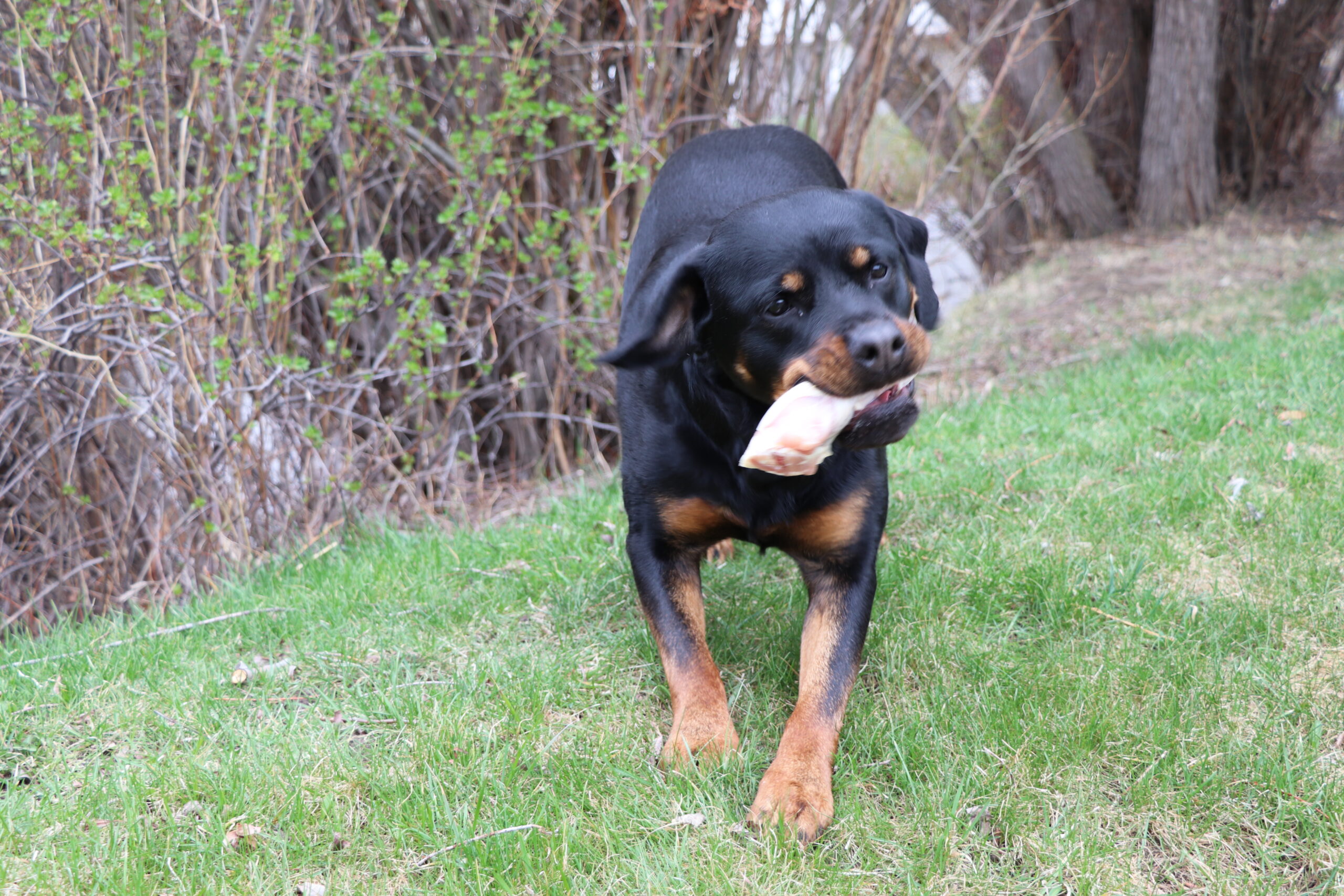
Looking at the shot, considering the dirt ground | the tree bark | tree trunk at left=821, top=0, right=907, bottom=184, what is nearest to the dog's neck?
the dirt ground

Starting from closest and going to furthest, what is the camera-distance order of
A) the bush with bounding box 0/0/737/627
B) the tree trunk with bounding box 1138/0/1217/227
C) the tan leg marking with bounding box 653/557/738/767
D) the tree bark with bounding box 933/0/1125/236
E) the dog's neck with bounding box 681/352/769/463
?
the tan leg marking with bounding box 653/557/738/767 → the dog's neck with bounding box 681/352/769/463 → the bush with bounding box 0/0/737/627 → the tree trunk with bounding box 1138/0/1217/227 → the tree bark with bounding box 933/0/1125/236

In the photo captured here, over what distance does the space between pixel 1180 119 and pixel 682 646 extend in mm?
8122

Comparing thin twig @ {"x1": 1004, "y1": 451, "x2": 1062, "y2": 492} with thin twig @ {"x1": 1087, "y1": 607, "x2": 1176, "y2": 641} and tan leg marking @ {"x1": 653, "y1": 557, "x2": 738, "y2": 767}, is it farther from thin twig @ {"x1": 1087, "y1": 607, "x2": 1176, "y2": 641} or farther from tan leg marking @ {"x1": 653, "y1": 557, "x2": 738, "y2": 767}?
tan leg marking @ {"x1": 653, "y1": 557, "x2": 738, "y2": 767}

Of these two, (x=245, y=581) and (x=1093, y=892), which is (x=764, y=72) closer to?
(x=245, y=581)

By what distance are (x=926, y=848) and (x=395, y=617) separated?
6.42 ft

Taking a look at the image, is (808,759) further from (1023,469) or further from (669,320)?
(1023,469)

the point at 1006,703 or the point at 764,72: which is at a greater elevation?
the point at 764,72

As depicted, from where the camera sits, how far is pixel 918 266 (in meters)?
3.10

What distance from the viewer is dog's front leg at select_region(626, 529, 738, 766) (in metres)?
2.55

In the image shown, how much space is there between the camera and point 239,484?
16.1 feet

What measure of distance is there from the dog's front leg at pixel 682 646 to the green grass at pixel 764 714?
8 cm

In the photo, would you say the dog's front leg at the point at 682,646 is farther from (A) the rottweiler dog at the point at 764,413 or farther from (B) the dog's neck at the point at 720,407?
(B) the dog's neck at the point at 720,407

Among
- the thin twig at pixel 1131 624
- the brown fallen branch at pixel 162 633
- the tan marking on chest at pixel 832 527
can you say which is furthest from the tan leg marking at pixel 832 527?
the brown fallen branch at pixel 162 633

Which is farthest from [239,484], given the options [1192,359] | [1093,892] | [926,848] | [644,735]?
[1192,359]
